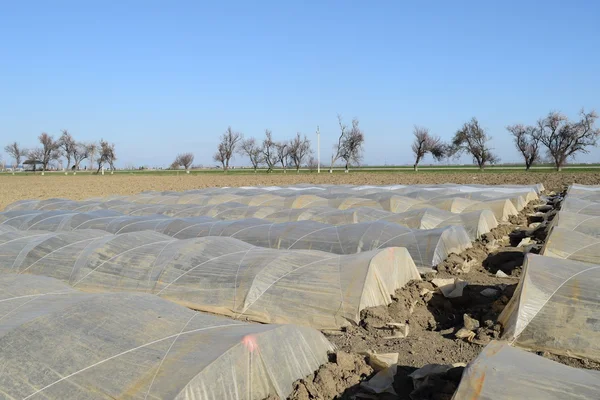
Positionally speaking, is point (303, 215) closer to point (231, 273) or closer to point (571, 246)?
point (231, 273)

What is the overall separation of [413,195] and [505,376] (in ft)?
60.0

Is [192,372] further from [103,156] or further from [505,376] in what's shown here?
[103,156]

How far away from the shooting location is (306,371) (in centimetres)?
555

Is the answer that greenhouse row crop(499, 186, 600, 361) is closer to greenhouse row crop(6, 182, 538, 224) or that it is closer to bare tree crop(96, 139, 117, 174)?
greenhouse row crop(6, 182, 538, 224)

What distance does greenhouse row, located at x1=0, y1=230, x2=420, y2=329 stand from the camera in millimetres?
8250

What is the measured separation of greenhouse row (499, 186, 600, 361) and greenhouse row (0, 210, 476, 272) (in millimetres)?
3642

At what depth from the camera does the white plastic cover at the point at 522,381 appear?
4008mm

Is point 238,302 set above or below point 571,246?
below

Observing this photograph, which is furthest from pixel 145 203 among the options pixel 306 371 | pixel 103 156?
pixel 103 156

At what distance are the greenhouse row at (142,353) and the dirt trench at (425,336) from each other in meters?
0.35

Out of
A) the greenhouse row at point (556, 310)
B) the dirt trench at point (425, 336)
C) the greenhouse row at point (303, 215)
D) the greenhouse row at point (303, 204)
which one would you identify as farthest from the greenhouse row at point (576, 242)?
the greenhouse row at point (303, 204)

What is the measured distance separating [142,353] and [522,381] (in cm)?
346

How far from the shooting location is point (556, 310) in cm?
689

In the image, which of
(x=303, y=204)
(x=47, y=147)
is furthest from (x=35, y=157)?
(x=303, y=204)
